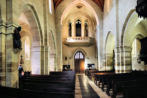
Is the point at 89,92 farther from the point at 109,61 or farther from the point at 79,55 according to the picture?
the point at 79,55

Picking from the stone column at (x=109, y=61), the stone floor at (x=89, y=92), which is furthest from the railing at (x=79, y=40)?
the stone floor at (x=89, y=92)

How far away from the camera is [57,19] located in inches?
667

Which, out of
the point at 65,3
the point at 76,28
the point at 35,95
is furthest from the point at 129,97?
the point at 76,28

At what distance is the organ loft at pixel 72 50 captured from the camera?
5.07 m

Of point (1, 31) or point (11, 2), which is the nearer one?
point (1, 31)

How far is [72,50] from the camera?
74.0ft

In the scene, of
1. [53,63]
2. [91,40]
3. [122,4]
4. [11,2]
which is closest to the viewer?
[11,2]

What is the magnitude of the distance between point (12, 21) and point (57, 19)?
1128 centimetres

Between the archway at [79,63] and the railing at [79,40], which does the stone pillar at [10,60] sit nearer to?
the railing at [79,40]

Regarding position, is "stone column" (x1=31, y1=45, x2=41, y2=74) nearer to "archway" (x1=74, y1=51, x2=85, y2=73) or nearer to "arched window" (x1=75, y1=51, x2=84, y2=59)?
"archway" (x1=74, y1=51, x2=85, y2=73)

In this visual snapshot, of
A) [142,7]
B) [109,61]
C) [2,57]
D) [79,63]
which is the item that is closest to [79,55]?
[79,63]

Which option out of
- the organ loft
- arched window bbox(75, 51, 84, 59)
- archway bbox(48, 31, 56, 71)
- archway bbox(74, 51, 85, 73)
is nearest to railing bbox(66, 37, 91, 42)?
the organ loft

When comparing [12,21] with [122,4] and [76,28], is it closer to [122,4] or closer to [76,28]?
[122,4]

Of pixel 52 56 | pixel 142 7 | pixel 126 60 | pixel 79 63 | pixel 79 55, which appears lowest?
pixel 79 63
